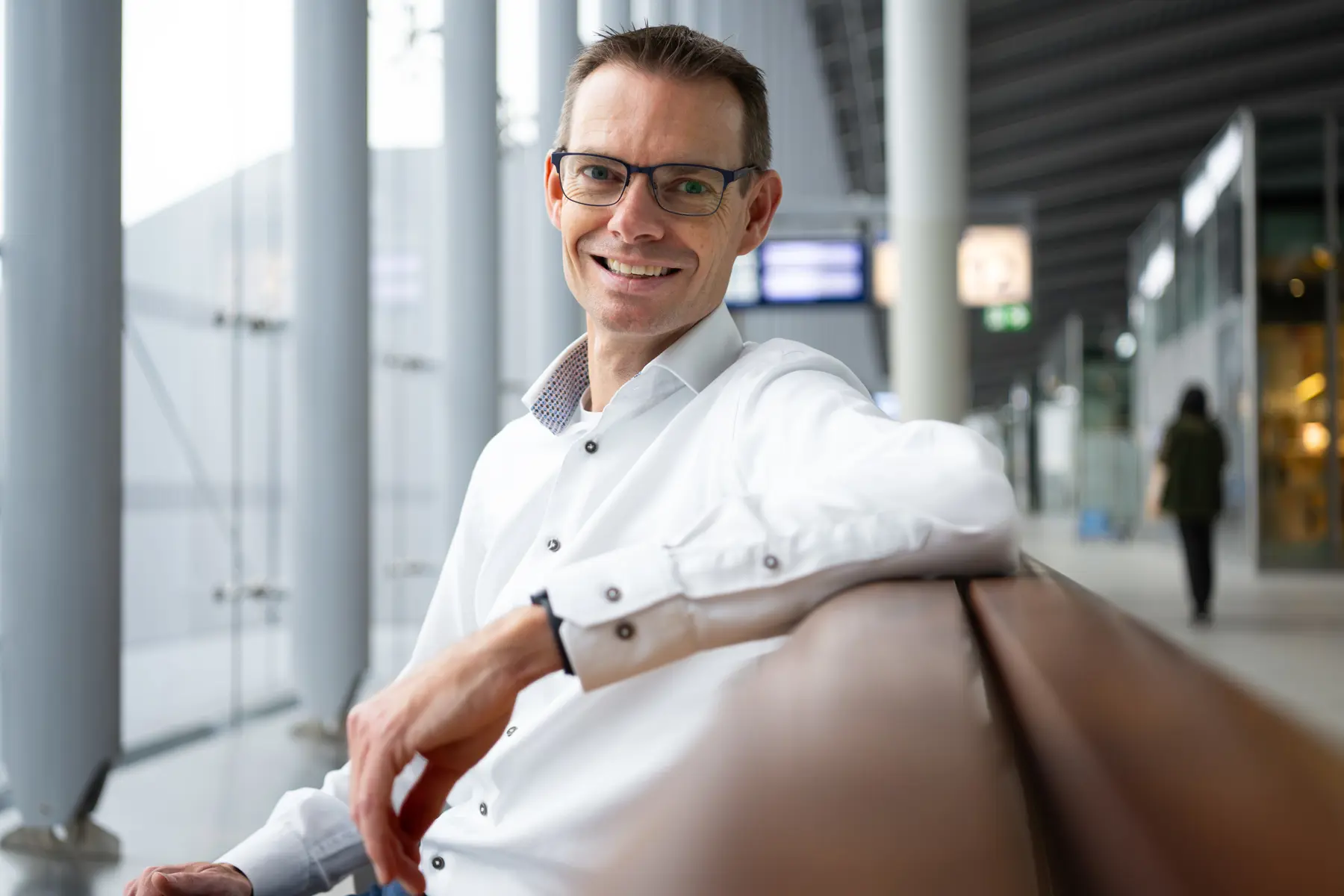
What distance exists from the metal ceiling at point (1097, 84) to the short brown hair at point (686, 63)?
1655 cm

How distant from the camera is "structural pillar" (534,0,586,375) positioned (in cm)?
652

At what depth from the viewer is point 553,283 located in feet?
23.5

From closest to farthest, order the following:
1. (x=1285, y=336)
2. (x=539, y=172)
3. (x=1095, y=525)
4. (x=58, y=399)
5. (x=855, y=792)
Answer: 1. (x=855, y=792)
2. (x=58, y=399)
3. (x=539, y=172)
4. (x=1285, y=336)
5. (x=1095, y=525)

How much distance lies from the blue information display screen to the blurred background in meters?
0.03

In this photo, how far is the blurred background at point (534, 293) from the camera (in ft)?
15.2

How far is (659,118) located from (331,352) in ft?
13.5

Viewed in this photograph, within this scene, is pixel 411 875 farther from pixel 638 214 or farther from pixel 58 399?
pixel 58 399

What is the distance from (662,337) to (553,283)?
19.6 ft

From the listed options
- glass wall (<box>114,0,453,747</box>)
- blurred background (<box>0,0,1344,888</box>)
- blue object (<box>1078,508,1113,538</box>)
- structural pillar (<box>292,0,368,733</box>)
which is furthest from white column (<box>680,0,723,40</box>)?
blue object (<box>1078,508,1113,538</box>)

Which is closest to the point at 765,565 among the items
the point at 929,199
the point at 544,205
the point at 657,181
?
the point at 657,181

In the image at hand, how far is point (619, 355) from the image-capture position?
1.30m

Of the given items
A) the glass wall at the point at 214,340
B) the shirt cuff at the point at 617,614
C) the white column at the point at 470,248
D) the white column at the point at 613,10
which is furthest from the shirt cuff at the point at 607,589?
the white column at the point at 613,10

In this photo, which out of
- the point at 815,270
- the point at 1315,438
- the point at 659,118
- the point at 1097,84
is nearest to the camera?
the point at 659,118

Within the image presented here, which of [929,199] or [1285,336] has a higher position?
[929,199]
